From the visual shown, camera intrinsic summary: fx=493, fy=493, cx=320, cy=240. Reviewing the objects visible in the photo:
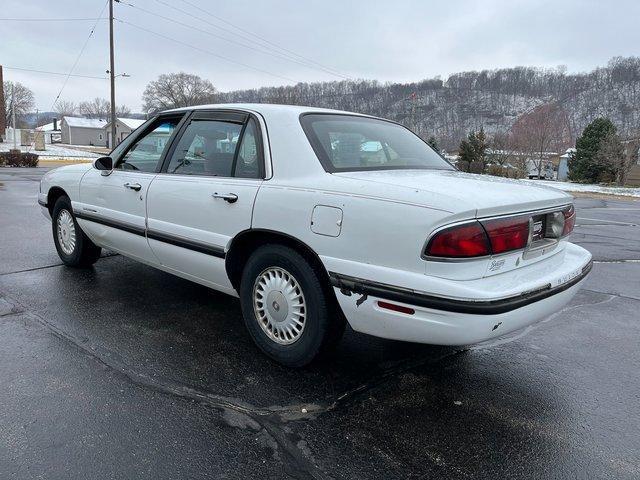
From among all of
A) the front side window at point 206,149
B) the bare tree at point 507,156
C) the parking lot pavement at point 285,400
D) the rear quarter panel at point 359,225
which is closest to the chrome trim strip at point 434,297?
the rear quarter panel at point 359,225

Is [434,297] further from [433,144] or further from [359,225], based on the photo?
[433,144]

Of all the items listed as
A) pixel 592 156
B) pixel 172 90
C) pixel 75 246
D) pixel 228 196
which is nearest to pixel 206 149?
pixel 228 196

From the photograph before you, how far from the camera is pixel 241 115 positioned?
3.44m

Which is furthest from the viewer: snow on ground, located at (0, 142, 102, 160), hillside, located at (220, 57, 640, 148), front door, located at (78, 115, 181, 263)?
hillside, located at (220, 57, 640, 148)

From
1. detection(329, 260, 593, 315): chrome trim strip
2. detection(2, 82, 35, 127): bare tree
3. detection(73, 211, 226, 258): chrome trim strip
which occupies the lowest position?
detection(329, 260, 593, 315): chrome trim strip

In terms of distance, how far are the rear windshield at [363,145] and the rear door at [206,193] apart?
406 mm

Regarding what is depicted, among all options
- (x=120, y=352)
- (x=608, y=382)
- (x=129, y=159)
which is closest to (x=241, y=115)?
(x=129, y=159)

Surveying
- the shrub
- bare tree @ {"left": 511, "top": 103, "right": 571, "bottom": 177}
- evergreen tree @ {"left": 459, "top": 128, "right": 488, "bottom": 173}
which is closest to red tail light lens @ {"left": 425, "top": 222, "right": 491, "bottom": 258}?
the shrub

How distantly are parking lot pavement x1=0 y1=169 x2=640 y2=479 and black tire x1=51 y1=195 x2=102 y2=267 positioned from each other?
30.8 inches

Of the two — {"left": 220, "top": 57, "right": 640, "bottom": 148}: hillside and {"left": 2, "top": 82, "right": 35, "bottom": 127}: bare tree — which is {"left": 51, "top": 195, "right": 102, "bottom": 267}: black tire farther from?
{"left": 2, "top": 82, "right": 35, "bottom": 127}: bare tree

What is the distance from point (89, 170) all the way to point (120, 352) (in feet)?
7.27

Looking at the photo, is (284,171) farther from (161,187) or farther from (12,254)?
(12,254)

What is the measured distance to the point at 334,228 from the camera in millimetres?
2656

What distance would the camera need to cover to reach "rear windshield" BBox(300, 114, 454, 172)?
121 inches
